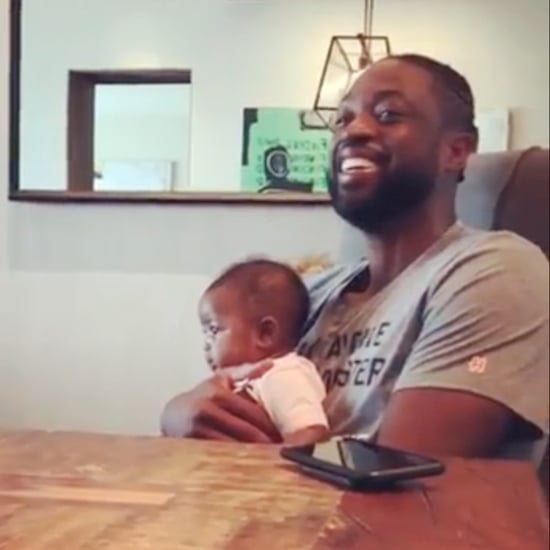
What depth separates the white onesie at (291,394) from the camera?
2.73 ft

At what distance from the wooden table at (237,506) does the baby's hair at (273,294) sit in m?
0.28

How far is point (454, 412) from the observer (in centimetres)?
71

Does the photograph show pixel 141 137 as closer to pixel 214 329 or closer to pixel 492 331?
pixel 214 329

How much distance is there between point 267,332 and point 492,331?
35 cm

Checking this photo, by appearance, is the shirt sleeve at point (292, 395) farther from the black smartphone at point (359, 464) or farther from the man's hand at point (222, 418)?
the black smartphone at point (359, 464)

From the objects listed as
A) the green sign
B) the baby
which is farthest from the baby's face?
the green sign

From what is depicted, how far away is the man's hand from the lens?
0.84m

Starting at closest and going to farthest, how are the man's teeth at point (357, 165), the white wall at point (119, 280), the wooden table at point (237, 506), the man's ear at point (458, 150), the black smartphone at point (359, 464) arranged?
the wooden table at point (237, 506), the black smartphone at point (359, 464), the man's ear at point (458, 150), the man's teeth at point (357, 165), the white wall at point (119, 280)

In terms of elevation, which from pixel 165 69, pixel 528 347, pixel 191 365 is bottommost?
pixel 191 365

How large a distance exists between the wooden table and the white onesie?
160mm

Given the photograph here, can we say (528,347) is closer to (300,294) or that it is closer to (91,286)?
(300,294)

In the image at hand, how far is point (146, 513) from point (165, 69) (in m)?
0.65

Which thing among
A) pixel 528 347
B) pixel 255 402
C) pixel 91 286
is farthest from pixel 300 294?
pixel 528 347

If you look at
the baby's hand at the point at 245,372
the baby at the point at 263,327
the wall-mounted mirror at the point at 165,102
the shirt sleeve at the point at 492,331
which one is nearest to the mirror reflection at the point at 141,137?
the wall-mounted mirror at the point at 165,102
